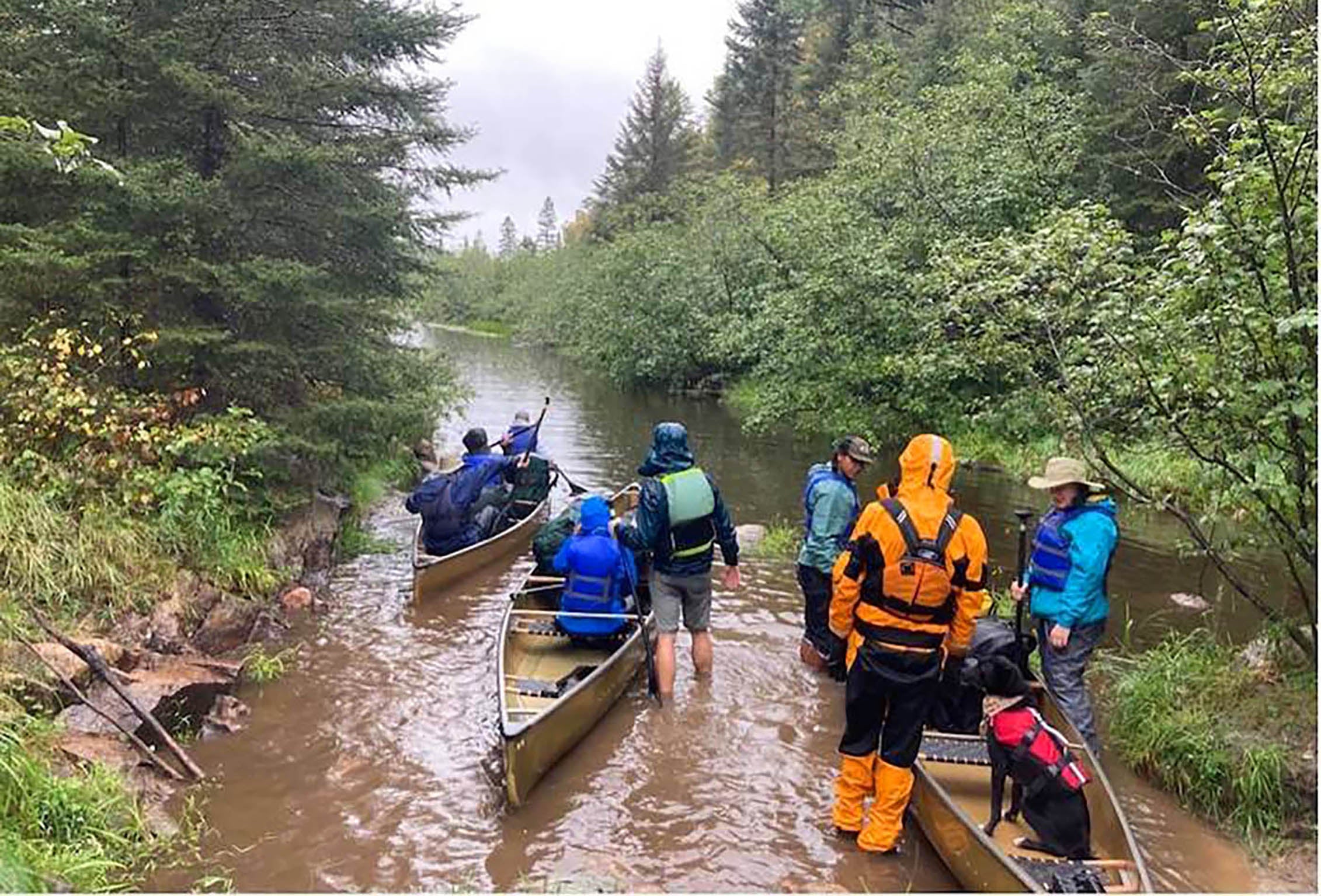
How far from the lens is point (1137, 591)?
10102mm

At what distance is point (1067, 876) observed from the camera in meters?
4.29

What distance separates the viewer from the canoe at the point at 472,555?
9.58 meters

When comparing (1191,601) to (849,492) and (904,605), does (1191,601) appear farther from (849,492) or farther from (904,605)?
(904,605)

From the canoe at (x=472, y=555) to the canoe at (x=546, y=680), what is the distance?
1.56 meters

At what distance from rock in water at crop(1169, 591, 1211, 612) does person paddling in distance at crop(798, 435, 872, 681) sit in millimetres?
4607

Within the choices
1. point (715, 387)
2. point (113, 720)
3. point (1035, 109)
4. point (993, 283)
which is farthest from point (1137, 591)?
point (715, 387)

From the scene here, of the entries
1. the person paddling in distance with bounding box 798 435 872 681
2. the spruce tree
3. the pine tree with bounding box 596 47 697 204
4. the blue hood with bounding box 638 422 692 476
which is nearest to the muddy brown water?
the person paddling in distance with bounding box 798 435 872 681

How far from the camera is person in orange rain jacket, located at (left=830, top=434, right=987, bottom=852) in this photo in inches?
184

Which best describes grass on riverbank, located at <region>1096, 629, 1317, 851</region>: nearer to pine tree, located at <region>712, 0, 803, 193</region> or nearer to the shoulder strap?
the shoulder strap

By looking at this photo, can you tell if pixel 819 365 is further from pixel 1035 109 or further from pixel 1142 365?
pixel 1142 365

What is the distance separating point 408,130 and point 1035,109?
45.4 ft

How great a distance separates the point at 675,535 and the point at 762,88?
4377 cm

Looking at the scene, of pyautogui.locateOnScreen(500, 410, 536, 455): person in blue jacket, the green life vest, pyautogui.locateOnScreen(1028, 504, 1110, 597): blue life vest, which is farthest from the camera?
pyautogui.locateOnScreen(500, 410, 536, 455): person in blue jacket

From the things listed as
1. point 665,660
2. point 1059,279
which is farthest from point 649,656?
point 1059,279
